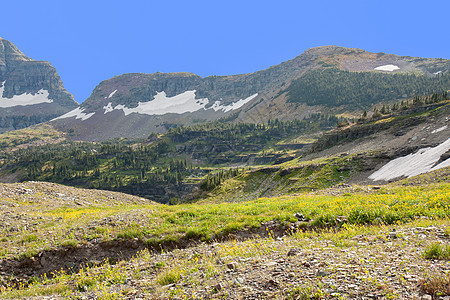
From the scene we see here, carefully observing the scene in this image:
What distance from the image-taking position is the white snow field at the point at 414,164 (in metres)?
37.7

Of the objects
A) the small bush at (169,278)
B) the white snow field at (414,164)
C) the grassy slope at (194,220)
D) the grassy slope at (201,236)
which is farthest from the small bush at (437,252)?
the white snow field at (414,164)

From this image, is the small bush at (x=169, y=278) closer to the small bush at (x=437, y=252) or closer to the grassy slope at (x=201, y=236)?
the grassy slope at (x=201, y=236)

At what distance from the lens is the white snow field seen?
124 feet

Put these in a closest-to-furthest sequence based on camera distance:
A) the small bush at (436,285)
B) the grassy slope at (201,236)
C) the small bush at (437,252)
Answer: the small bush at (436,285) < the small bush at (437,252) < the grassy slope at (201,236)

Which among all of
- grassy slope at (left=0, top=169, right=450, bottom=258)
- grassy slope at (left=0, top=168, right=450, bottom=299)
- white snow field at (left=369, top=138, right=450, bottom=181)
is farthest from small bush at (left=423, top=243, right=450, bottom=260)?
white snow field at (left=369, top=138, right=450, bottom=181)

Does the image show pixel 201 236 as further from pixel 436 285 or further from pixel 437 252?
pixel 436 285

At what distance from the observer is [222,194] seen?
7912 cm

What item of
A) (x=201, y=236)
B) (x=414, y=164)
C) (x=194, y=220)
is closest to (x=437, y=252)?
(x=201, y=236)

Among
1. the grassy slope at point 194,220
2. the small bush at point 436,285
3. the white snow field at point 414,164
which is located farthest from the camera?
the white snow field at point 414,164

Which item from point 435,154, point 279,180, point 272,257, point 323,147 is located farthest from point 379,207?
point 323,147

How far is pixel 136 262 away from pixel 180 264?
2.94 metres

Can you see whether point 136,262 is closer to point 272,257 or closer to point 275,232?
point 272,257

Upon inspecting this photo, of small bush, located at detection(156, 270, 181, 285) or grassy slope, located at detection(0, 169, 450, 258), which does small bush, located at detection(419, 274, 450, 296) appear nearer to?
grassy slope, located at detection(0, 169, 450, 258)

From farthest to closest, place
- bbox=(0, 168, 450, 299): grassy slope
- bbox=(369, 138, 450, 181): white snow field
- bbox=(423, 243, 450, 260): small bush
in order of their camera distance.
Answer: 1. bbox=(369, 138, 450, 181): white snow field
2. bbox=(0, 168, 450, 299): grassy slope
3. bbox=(423, 243, 450, 260): small bush
